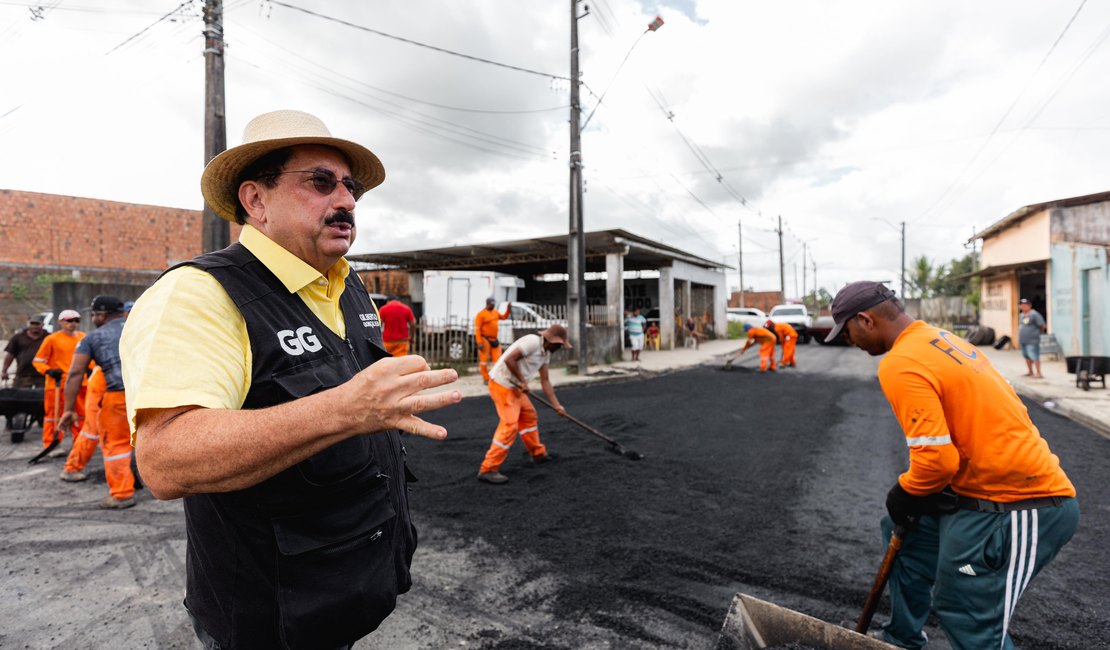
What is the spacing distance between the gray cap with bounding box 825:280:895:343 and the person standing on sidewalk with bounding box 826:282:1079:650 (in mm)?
283

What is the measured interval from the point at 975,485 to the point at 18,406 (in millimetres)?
10376

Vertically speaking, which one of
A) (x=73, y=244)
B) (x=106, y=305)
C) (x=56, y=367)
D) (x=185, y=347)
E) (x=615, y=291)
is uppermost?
(x=73, y=244)

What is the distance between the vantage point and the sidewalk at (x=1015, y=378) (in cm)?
863

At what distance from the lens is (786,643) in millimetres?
2299

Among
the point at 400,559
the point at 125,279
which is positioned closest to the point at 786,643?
the point at 400,559

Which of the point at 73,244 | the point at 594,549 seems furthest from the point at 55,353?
the point at 73,244

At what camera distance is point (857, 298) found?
271cm

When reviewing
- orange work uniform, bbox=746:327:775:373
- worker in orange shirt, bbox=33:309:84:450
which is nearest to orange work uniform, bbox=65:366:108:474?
worker in orange shirt, bbox=33:309:84:450

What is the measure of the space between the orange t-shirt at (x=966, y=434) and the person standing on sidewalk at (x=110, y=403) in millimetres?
5726

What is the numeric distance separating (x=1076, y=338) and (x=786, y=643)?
18.5 metres

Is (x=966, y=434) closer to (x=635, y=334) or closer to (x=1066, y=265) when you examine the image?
(x=635, y=334)

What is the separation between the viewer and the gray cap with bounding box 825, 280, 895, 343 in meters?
2.69

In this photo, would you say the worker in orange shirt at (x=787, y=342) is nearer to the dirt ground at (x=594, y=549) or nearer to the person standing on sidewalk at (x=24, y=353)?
the dirt ground at (x=594, y=549)

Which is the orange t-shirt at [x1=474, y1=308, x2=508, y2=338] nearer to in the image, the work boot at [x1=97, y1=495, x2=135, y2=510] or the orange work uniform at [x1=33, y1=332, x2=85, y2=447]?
the orange work uniform at [x1=33, y1=332, x2=85, y2=447]
